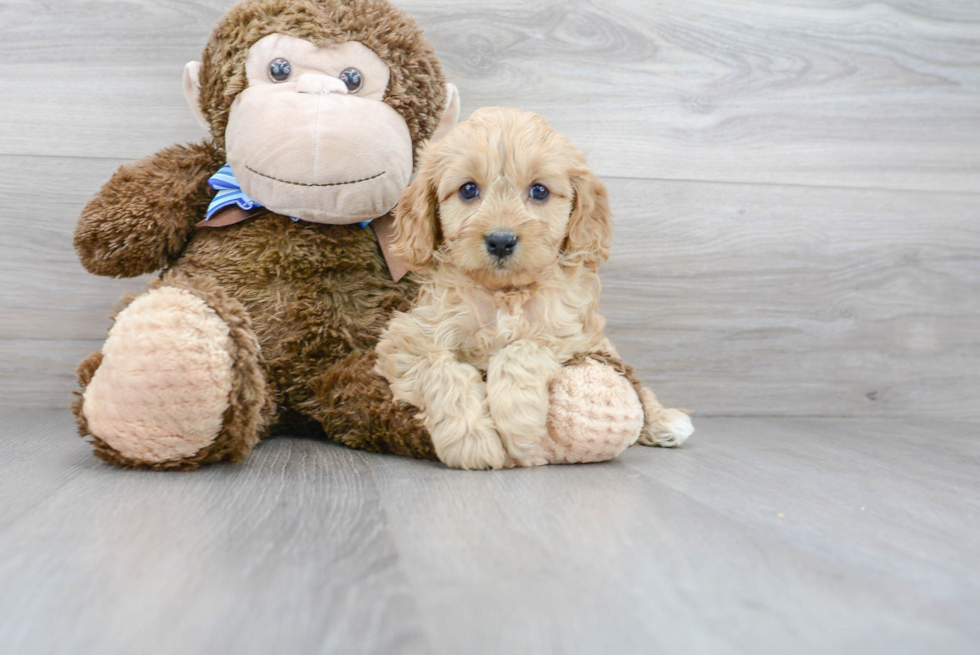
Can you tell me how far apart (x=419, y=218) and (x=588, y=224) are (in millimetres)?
220

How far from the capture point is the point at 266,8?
1114 mm

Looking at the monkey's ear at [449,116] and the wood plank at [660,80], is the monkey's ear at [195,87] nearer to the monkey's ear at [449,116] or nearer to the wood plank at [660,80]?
the wood plank at [660,80]

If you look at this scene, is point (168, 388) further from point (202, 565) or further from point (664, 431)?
point (664, 431)

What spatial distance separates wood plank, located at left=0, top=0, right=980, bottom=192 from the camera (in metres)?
1.39

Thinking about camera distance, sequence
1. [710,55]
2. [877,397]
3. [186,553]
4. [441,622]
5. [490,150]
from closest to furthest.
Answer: [441,622] < [186,553] < [490,150] < [710,55] < [877,397]

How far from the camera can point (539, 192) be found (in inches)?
38.6

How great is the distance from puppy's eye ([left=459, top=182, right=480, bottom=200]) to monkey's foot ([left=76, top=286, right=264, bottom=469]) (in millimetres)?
328

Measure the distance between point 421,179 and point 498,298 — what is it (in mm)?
182

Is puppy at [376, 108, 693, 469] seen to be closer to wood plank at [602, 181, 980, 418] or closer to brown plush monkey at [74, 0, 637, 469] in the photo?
brown plush monkey at [74, 0, 637, 469]

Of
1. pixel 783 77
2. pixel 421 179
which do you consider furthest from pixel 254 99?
pixel 783 77

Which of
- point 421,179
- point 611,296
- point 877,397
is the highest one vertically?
point 421,179

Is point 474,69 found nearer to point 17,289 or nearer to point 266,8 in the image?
point 266,8

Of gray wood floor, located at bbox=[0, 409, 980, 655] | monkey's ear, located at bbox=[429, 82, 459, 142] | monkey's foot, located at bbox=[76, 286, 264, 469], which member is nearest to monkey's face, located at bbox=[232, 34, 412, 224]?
monkey's ear, located at bbox=[429, 82, 459, 142]

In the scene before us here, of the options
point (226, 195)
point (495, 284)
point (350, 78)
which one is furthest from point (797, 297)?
point (226, 195)
